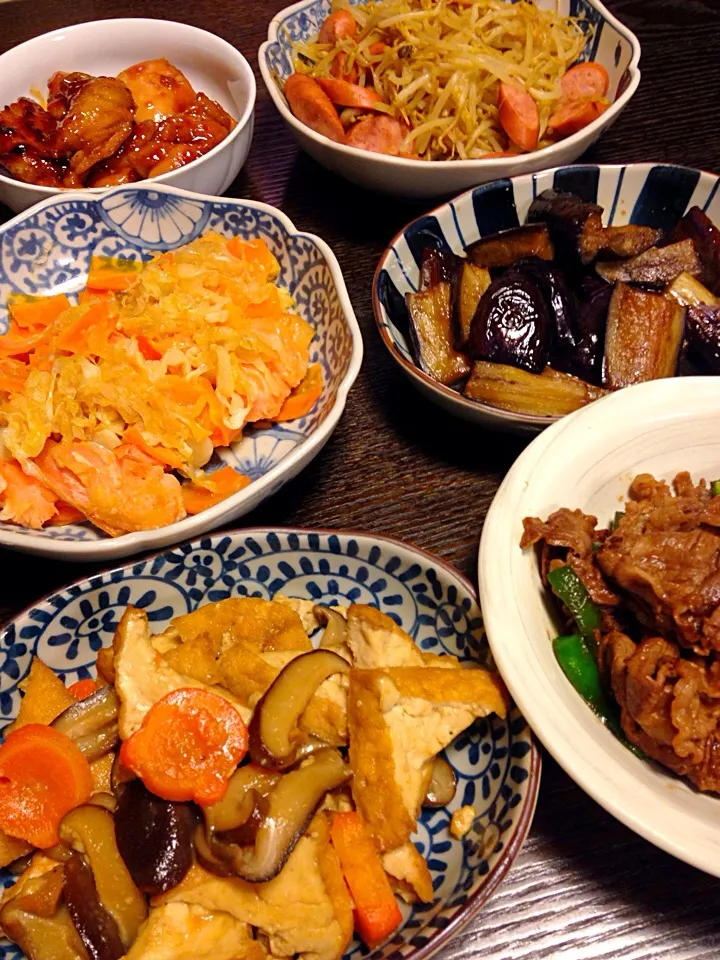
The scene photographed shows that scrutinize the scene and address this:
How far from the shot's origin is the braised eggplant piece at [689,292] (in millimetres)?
2033

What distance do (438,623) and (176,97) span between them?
2048mm

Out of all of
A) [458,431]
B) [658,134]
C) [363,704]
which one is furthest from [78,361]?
[658,134]

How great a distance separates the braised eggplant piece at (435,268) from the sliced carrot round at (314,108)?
610 millimetres

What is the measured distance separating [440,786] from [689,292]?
1434mm

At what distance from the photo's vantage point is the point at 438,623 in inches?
65.2

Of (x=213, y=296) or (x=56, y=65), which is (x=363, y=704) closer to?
(x=213, y=296)

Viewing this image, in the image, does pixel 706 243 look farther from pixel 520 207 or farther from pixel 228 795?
pixel 228 795

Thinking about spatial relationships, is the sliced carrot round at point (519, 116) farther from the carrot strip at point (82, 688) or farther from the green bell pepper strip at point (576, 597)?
the carrot strip at point (82, 688)

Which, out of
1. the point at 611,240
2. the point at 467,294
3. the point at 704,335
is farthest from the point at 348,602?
the point at 611,240

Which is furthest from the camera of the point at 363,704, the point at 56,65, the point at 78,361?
the point at 56,65

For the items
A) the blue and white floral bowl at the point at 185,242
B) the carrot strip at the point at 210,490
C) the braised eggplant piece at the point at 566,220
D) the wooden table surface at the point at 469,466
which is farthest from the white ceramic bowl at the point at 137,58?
the carrot strip at the point at 210,490

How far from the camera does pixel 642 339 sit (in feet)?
6.39

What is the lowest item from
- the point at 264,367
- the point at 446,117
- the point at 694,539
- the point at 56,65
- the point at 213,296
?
the point at 694,539

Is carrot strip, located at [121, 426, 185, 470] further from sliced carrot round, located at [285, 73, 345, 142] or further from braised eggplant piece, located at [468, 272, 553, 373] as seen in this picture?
sliced carrot round, located at [285, 73, 345, 142]
